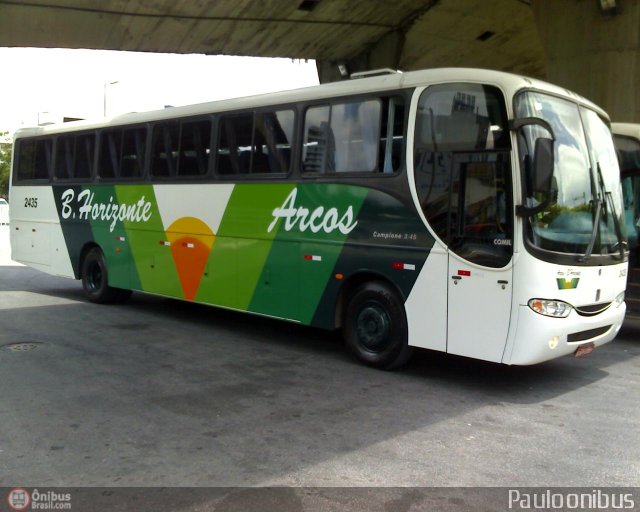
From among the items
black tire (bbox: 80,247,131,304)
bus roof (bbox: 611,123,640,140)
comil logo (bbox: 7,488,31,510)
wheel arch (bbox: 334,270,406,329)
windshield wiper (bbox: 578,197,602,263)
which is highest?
bus roof (bbox: 611,123,640,140)

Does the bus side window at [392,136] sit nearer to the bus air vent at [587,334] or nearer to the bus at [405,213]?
the bus at [405,213]

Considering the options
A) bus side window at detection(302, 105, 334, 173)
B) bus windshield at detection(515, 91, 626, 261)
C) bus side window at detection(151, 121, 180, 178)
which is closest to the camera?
bus windshield at detection(515, 91, 626, 261)

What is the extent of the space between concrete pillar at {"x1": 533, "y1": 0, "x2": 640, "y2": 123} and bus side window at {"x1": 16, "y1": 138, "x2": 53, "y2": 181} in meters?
11.7

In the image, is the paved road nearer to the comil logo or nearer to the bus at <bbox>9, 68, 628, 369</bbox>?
the comil logo

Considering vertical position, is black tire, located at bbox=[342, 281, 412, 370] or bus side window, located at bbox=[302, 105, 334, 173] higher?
bus side window, located at bbox=[302, 105, 334, 173]

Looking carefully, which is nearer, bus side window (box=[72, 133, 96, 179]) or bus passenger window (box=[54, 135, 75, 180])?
bus side window (box=[72, 133, 96, 179])

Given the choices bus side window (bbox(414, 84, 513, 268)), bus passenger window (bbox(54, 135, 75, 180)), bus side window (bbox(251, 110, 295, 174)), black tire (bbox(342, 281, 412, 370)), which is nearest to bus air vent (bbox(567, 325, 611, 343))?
bus side window (bbox(414, 84, 513, 268))

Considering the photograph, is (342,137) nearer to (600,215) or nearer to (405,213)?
(405,213)

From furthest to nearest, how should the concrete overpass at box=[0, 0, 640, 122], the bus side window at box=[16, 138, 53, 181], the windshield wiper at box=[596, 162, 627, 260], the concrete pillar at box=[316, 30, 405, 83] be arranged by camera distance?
1. the concrete pillar at box=[316, 30, 405, 83]
2. the concrete overpass at box=[0, 0, 640, 122]
3. the bus side window at box=[16, 138, 53, 181]
4. the windshield wiper at box=[596, 162, 627, 260]

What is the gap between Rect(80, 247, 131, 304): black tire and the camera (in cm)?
1196

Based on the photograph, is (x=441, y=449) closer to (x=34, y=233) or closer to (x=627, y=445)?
(x=627, y=445)

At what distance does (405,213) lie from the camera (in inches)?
281

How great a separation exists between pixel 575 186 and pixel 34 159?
36.1 feet

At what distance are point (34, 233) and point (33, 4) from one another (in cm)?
471
